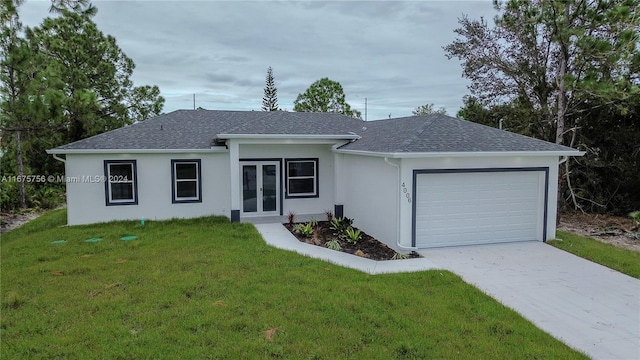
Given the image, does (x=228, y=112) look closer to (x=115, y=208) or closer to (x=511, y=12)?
(x=115, y=208)

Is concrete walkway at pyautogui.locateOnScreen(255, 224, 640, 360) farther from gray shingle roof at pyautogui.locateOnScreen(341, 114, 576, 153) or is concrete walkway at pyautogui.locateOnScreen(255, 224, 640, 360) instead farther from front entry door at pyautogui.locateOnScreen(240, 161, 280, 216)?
front entry door at pyautogui.locateOnScreen(240, 161, 280, 216)

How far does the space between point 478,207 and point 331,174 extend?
Answer: 558cm

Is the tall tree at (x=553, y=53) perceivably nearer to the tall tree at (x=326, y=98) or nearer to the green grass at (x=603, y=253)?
the green grass at (x=603, y=253)

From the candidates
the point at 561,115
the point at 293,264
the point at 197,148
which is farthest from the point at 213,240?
the point at 561,115

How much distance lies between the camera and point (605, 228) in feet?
45.0

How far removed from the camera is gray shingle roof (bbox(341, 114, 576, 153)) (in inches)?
A: 376

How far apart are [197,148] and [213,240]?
3.97m

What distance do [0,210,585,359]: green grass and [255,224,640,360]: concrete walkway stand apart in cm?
43

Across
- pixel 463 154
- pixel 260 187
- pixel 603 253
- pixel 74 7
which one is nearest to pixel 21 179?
pixel 260 187

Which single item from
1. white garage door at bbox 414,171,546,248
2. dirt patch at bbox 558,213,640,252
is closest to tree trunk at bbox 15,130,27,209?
white garage door at bbox 414,171,546,248

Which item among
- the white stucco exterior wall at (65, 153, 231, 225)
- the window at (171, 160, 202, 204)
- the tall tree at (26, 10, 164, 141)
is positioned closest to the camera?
the white stucco exterior wall at (65, 153, 231, 225)

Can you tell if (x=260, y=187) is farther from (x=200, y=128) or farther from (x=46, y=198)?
(x=46, y=198)

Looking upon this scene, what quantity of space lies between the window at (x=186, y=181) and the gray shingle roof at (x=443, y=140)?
198 inches

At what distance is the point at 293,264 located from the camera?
797cm
